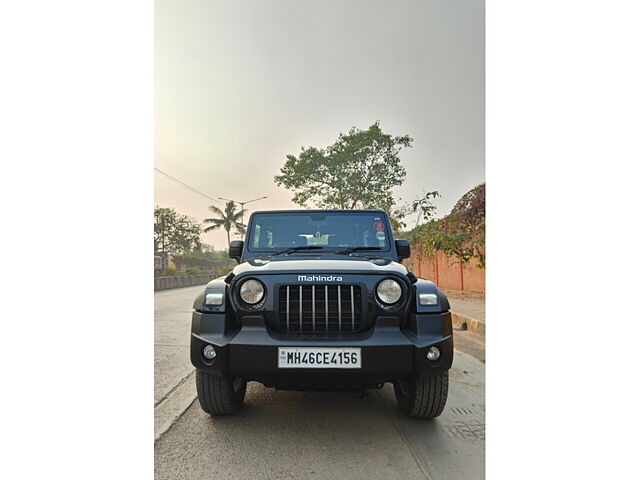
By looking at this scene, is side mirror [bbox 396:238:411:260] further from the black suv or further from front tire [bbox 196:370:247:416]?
front tire [bbox 196:370:247:416]

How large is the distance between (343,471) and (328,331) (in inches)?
31.9

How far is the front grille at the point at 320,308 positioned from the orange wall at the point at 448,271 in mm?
8903

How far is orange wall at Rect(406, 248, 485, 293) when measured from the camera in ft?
39.8

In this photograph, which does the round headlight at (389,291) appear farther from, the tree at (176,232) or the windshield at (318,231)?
the tree at (176,232)

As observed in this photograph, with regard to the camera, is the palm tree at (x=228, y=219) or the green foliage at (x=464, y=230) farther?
the palm tree at (x=228, y=219)

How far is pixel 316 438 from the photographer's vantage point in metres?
2.62

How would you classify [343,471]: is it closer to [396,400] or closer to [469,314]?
[396,400]

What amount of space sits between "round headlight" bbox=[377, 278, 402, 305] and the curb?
4.73 metres

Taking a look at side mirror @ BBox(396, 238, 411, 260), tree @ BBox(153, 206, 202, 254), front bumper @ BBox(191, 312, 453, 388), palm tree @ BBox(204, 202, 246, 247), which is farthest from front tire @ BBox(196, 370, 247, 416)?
palm tree @ BBox(204, 202, 246, 247)

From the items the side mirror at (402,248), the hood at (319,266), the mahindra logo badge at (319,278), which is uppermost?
the side mirror at (402,248)

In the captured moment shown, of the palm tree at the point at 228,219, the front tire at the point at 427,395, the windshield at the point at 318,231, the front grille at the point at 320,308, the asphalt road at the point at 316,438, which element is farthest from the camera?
the palm tree at the point at 228,219

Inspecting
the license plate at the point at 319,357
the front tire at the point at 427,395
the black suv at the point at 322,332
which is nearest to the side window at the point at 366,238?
the black suv at the point at 322,332

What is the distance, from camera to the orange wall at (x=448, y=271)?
39.8 ft

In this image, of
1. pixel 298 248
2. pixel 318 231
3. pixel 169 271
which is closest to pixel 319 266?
pixel 298 248
